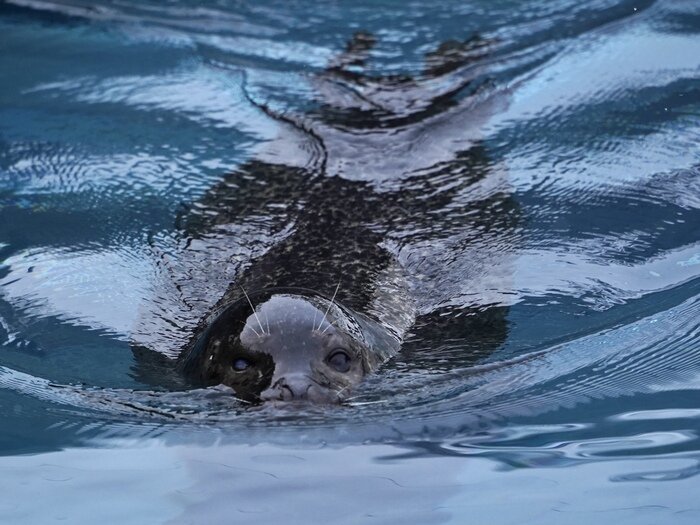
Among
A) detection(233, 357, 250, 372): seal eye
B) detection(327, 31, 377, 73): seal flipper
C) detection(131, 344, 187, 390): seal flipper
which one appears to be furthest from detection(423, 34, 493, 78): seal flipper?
detection(233, 357, 250, 372): seal eye

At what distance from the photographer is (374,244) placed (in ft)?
20.6

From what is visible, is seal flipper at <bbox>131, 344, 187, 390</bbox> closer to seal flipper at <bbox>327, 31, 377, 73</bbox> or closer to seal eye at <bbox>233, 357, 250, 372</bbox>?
seal eye at <bbox>233, 357, 250, 372</bbox>

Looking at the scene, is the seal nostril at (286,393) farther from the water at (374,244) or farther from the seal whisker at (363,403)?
the seal whisker at (363,403)

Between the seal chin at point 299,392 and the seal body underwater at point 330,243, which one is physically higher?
the seal body underwater at point 330,243

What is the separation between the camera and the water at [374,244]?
414cm

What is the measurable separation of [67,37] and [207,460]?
6.72 m

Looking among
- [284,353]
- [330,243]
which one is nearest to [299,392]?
[284,353]

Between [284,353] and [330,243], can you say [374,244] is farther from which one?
[284,353]

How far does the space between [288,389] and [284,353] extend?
0.65ft

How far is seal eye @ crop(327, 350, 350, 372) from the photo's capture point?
4.73 meters

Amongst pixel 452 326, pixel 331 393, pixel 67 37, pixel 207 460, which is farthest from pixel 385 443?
pixel 67 37

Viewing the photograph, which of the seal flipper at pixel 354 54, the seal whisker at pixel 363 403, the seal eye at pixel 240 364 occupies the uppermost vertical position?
the seal flipper at pixel 354 54

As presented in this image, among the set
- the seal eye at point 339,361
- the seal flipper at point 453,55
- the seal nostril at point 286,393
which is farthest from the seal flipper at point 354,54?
the seal nostril at point 286,393

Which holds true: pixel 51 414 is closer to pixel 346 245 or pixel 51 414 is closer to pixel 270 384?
pixel 270 384
